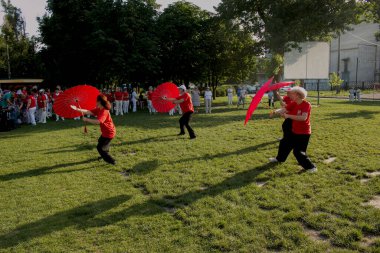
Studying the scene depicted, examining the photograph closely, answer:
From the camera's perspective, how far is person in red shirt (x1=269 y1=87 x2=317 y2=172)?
720cm

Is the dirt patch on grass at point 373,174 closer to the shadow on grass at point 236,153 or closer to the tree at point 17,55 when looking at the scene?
the shadow on grass at point 236,153

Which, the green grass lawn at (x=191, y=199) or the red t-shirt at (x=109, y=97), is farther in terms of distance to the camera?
the red t-shirt at (x=109, y=97)

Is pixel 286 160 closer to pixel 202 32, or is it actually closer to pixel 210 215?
pixel 210 215

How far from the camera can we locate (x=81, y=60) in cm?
3406

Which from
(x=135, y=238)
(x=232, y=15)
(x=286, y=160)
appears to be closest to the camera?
(x=135, y=238)

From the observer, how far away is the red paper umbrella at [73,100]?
8742 millimetres

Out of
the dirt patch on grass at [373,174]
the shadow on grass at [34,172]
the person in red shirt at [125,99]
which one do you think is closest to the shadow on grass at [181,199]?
the dirt patch on grass at [373,174]

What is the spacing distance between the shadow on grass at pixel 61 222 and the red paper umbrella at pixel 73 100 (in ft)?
11.7

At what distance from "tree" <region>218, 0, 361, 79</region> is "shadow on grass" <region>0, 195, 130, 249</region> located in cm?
2329

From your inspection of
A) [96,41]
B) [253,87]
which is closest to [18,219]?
[96,41]

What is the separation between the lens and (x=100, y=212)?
5.65m

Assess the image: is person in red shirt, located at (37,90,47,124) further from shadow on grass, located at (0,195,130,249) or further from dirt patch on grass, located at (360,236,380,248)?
dirt patch on grass, located at (360,236,380,248)

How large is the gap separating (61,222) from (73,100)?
14.3 ft

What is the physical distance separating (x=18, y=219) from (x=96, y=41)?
23225 millimetres
